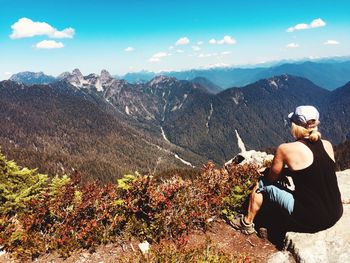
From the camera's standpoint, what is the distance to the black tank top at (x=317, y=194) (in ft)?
27.1

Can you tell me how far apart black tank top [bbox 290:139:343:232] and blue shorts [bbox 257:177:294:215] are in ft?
0.52

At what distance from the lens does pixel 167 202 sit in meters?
10.4

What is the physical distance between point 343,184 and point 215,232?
7099 millimetres

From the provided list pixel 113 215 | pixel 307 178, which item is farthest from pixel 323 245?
pixel 113 215

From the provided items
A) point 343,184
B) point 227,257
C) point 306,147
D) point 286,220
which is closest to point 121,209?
point 227,257

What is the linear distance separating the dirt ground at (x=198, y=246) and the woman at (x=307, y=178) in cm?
125

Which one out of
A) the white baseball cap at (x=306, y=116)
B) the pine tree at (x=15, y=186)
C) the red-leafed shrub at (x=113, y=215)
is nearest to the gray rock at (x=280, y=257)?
the red-leafed shrub at (x=113, y=215)

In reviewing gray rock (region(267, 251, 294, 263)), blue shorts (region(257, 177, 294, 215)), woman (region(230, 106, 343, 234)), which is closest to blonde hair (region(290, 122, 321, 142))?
woman (region(230, 106, 343, 234))

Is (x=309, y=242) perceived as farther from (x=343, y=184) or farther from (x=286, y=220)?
(x=343, y=184)

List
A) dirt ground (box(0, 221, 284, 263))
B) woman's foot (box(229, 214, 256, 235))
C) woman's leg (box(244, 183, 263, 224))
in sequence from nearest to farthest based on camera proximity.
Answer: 1. dirt ground (box(0, 221, 284, 263))
2. woman's leg (box(244, 183, 263, 224))
3. woman's foot (box(229, 214, 256, 235))

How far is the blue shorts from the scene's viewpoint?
899 cm

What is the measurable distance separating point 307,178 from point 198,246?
3765 mm

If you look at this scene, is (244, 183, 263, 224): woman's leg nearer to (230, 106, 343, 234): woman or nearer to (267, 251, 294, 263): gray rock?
(230, 106, 343, 234): woman

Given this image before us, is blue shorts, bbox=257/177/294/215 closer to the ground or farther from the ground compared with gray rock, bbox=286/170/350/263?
farther from the ground
